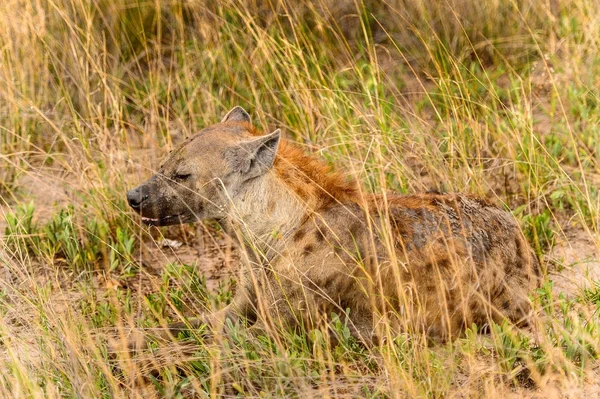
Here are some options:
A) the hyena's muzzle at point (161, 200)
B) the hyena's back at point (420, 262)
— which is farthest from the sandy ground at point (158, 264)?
the hyena's back at point (420, 262)

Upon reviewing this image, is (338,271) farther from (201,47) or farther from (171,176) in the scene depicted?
(201,47)

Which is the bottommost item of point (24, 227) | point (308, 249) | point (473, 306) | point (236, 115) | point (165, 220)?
point (473, 306)

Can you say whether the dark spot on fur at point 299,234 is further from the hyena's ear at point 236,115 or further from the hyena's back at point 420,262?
the hyena's ear at point 236,115

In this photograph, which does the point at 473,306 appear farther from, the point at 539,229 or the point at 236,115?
the point at 236,115

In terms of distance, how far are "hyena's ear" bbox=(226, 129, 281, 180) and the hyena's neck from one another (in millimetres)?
48

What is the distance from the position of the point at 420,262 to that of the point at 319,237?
39 centimetres

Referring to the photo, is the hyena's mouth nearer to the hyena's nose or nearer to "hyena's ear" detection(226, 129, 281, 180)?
the hyena's nose

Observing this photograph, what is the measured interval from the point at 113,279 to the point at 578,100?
2557 mm

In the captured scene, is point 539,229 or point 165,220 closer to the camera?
point 165,220

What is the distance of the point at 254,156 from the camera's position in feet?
12.1

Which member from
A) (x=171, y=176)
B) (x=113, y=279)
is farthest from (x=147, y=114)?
(x=171, y=176)

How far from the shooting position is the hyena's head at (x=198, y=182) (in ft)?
12.3

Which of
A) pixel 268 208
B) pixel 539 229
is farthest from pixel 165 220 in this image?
pixel 539 229

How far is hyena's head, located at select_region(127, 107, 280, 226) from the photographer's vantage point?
12.3 ft
